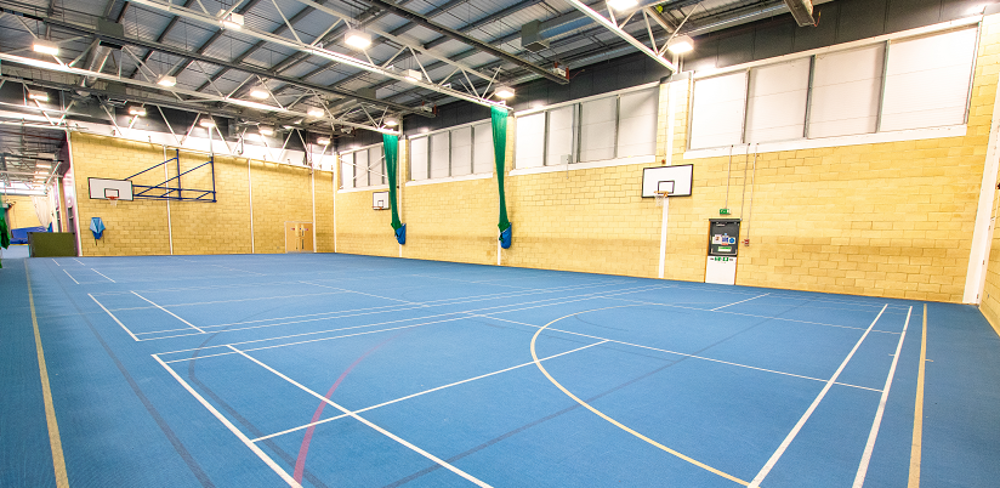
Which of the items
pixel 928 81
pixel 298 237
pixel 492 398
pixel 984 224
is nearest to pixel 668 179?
pixel 928 81

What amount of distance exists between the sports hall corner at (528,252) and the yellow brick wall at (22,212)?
1201 inches

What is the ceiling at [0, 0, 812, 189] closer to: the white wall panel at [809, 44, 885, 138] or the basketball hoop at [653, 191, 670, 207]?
the white wall panel at [809, 44, 885, 138]

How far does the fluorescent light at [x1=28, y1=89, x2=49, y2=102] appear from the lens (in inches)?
644

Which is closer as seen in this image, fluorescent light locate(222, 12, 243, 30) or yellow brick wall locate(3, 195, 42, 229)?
fluorescent light locate(222, 12, 243, 30)

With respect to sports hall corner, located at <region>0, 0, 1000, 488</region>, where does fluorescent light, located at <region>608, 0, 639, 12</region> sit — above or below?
above

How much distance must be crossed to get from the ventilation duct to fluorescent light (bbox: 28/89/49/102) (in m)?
27.1

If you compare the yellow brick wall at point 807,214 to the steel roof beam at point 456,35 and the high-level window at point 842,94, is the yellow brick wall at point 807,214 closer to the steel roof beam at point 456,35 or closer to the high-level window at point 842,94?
the high-level window at point 842,94

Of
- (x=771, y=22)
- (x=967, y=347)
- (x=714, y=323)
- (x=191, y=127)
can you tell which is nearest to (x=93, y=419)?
(x=714, y=323)

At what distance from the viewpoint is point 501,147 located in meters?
17.6

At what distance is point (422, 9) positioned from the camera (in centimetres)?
1201

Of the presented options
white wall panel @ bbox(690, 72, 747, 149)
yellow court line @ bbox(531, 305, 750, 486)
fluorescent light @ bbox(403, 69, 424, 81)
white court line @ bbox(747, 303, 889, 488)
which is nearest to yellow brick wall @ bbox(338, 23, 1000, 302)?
white wall panel @ bbox(690, 72, 747, 149)

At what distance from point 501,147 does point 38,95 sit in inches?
768

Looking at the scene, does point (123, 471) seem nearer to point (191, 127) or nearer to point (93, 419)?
point (93, 419)

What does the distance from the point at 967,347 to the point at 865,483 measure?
5.44 metres
